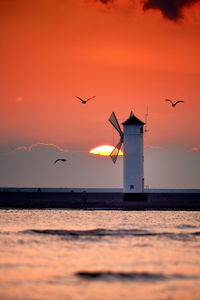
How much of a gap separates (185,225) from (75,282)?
71.7 ft

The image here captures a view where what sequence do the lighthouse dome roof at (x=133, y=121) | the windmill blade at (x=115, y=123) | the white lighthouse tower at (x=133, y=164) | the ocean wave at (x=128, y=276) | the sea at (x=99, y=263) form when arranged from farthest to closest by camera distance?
the windmill blade at (x=115, y=123), the lighthouse dome roof at (x=133, y=121), the white lighthouse tower at (x=133, y=164), the ocean wave at (x=128, y=276), the sea at (x=99, y=263)

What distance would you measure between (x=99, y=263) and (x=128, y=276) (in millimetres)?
2858

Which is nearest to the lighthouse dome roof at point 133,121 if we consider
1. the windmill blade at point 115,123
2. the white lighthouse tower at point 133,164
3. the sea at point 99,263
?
the white lighthouse tower at point 133,164

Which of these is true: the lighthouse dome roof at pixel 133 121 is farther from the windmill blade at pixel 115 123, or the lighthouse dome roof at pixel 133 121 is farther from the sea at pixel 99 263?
the sea at pixel 99 263

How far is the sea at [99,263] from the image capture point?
17062 millimetres

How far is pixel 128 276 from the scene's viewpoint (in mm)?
19344

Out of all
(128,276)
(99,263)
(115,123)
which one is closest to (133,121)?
(115,123)

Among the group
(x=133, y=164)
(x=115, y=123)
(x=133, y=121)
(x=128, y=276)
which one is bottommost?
(x=128, y=276)

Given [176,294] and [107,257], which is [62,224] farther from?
[176,294]

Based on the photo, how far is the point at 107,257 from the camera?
77.2ft

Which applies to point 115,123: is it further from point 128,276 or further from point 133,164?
point 128,276

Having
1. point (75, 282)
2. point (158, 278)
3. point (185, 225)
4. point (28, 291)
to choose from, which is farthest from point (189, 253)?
point (185, 225)

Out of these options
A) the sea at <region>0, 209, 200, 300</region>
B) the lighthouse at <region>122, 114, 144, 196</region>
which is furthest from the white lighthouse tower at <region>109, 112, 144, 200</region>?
the sea at <region>0, 209, 200, 300</region>

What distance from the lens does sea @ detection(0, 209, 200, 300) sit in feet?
56.0
